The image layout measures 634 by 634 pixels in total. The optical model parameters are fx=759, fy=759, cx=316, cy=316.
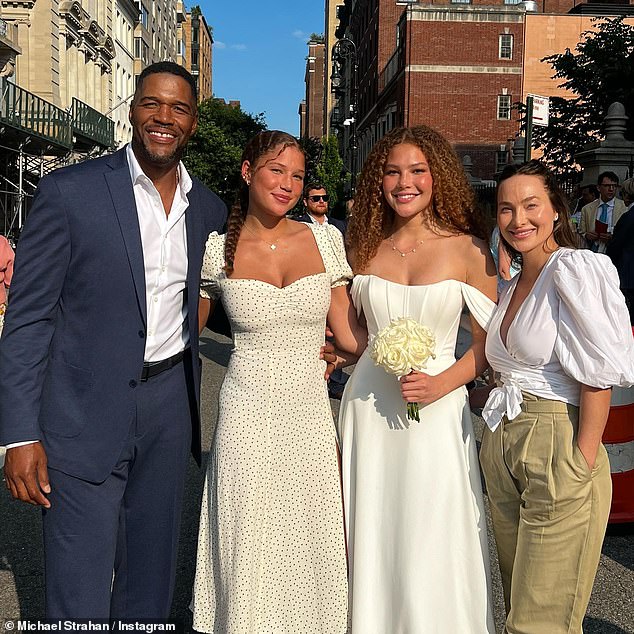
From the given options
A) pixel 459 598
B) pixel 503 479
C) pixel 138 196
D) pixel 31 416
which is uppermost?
pixel 138 196

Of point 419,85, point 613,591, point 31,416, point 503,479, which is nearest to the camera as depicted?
point 31,416

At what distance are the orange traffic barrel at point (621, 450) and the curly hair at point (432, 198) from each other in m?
2.18

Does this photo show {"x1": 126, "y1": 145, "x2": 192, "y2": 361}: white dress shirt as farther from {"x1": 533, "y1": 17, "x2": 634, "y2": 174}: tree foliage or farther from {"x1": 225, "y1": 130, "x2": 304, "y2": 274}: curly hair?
{"x1": 533, "y1": 17, "x2": 634, "y2": 174}: tree foliage

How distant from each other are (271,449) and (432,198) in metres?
1.45

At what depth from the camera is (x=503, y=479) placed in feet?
10.5

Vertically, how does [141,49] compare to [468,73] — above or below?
above

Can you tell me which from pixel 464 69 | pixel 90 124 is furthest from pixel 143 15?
pixel 464 69

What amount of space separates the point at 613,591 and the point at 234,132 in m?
63.9

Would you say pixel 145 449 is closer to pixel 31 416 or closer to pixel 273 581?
pixel 31 416

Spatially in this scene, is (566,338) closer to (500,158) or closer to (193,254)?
(193,254)

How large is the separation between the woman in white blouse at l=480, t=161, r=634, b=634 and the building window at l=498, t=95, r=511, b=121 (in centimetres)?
4271

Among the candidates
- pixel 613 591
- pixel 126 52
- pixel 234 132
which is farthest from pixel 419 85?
pixel 613 591

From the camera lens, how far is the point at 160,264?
128 inches

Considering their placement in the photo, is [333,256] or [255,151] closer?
[255,151]
